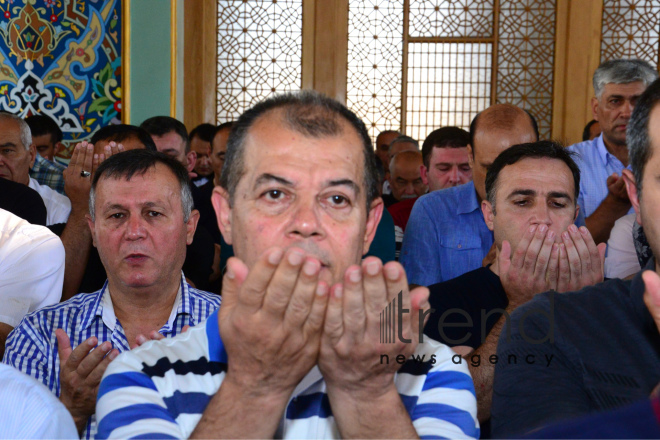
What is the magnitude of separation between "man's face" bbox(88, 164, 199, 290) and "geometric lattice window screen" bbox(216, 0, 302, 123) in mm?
4010

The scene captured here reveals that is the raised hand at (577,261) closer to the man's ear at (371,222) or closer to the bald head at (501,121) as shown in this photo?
the man's ear at (371,222)

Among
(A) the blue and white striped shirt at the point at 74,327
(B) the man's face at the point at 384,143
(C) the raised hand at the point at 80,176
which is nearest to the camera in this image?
(A) the blue and white striped shirt at the point at 74,327

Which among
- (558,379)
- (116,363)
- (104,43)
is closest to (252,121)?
(116,363)

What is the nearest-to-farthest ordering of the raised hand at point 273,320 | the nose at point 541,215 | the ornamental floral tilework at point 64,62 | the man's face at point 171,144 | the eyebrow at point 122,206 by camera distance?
1. the raised hand at point 273,320
2. the eyebrow at point 122,206
3. the nose at point 541,215
4. the man's face at point 171,144
5. the ornamental floral tilework at point 64,62

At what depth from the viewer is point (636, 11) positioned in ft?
20.0

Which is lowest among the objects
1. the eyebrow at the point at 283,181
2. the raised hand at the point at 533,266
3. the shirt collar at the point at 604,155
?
the raised hand at the point at 533,266

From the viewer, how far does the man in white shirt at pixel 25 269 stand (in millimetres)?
2359

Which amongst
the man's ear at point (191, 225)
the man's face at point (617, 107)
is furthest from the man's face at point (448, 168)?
the man's ear at point (191, 225)

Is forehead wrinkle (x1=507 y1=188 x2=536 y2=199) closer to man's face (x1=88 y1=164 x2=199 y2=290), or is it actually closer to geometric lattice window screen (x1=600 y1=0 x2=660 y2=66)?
man's face (x1=88 y1=164 x2=199 y2=290)

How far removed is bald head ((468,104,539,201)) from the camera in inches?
120

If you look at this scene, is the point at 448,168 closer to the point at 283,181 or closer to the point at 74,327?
the point at 74,327

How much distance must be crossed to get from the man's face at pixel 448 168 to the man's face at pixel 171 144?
4.70ft

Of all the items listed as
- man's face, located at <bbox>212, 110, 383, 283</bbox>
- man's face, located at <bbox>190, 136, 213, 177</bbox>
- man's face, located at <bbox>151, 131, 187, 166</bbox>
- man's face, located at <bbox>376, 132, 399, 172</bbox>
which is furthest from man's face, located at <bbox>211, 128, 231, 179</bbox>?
man's face, located at <bbox>212, 110, 383, 283</bbox>

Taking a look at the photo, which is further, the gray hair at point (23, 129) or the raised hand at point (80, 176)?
the gray hair at point (23, 129)
